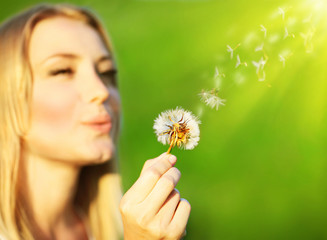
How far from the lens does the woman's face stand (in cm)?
68

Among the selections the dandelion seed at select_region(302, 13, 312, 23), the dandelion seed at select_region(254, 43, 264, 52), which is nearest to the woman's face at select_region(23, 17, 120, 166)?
the dandelion seed at select_region(254, 43, 264, 52)

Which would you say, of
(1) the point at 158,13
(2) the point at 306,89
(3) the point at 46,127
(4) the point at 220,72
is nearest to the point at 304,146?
(2) the point at 306,89

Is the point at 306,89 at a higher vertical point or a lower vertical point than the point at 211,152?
higher

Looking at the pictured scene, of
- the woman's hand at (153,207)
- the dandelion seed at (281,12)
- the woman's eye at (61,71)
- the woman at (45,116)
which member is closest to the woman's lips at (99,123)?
the woman at (45,116)

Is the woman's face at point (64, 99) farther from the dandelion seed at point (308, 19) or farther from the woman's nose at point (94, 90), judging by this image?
the dandelion seed at point (308, 19)

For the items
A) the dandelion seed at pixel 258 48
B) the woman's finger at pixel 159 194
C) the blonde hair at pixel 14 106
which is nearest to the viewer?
the woman's finger at pixel 159 194

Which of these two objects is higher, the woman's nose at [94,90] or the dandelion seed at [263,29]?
the dandelion seed at [263,29]

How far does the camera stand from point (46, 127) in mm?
689

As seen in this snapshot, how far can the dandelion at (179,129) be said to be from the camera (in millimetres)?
557

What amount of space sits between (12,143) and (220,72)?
1.56ft

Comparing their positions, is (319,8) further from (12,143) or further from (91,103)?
A: (12,143)

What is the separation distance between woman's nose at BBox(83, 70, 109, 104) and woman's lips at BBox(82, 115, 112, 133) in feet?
0.12

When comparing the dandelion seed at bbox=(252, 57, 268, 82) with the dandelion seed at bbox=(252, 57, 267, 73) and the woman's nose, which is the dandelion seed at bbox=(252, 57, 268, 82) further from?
the woman's nose

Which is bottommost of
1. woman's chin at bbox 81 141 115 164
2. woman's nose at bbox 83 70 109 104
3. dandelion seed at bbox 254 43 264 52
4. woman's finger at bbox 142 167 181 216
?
woman's finger at bbox 142 167 181 216
